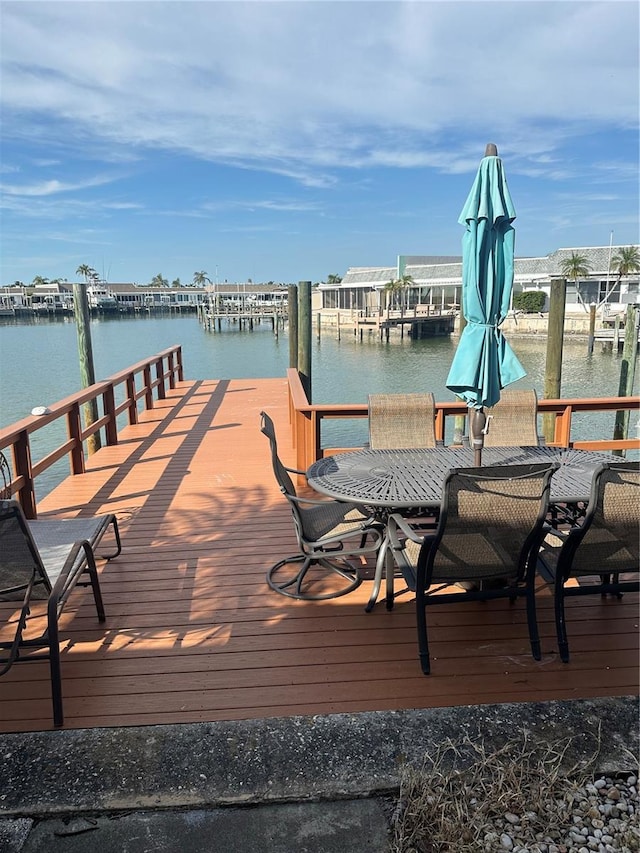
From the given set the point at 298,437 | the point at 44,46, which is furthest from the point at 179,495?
the point at 44,46

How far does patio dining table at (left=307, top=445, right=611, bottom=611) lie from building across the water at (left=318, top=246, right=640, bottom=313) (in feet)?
94.9

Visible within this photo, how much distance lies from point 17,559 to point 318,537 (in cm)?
139

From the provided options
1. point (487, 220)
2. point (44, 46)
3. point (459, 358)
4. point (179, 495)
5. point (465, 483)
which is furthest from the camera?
point (44, 46)

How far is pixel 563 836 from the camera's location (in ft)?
5.13

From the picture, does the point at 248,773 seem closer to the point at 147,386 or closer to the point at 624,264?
the point at 147,386

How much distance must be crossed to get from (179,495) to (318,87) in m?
5.08

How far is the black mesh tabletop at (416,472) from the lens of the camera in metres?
2.75

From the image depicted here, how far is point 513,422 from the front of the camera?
13.6ft

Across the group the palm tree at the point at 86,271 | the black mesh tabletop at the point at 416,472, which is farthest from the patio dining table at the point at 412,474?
the palm tree at the point at 86,271

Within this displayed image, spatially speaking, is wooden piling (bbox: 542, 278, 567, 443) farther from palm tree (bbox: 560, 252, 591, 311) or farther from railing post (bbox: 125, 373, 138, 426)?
palm tree (bbox: 560, 252, 591, 311)

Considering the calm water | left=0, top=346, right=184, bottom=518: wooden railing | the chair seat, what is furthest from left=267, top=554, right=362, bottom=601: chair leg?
the calm water

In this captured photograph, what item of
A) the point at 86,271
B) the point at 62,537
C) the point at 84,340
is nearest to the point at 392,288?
the point at 84,340

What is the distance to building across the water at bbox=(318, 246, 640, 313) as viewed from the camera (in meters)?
34.6

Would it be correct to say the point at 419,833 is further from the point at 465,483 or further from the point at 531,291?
the point at 531,291
